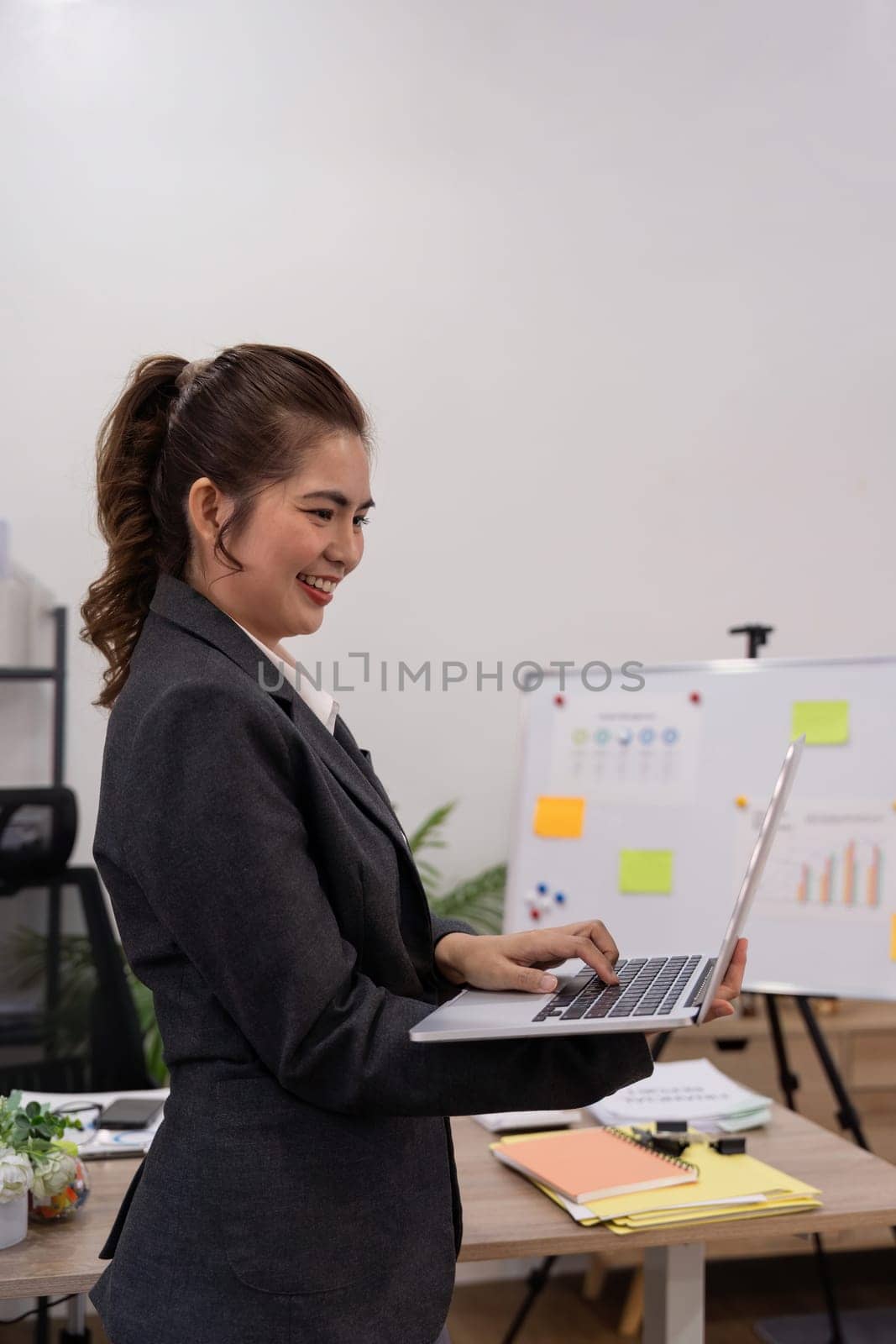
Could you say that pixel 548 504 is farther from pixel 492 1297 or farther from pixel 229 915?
pixel 229 915

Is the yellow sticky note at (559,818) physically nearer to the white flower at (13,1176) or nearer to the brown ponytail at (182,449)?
the white flower at (13,1176)

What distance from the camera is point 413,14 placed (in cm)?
307

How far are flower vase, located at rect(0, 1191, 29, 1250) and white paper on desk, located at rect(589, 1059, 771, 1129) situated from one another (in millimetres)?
839

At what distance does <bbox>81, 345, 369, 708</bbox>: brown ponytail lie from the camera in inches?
43.1

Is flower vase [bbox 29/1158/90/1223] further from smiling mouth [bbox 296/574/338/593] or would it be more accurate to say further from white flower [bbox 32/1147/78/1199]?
smiling mouth [bbox 296/574/338/593]

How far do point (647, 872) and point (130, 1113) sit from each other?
3.92 feet

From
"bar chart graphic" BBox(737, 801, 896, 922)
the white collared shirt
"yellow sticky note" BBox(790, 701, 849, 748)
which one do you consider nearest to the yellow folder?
the white collared shirt

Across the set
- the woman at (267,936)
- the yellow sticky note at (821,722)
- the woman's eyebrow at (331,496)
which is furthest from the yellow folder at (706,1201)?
the yellow sticky note at (821,722)

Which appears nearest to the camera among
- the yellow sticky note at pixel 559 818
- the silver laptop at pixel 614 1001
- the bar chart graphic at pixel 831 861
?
the silver laptop at pixel 614 1001

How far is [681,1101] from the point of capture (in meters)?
A: 1.93

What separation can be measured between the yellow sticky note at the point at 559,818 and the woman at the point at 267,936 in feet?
4.84

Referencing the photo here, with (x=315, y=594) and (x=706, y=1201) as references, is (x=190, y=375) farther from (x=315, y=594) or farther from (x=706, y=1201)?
(x=706, y=1201)

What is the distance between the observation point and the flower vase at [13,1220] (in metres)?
1.38

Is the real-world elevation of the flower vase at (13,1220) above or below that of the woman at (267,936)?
below
